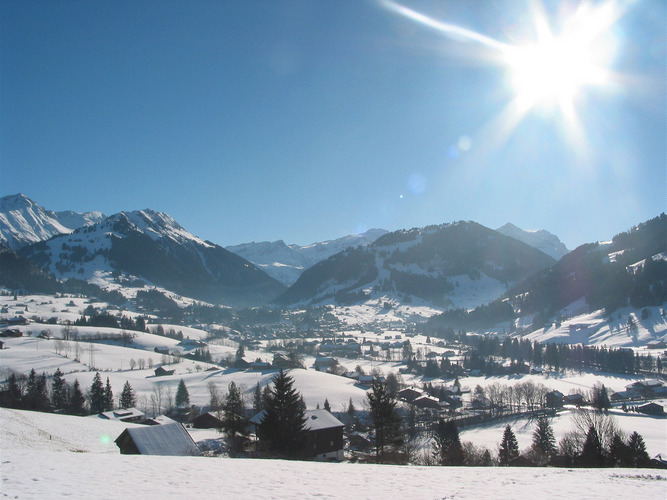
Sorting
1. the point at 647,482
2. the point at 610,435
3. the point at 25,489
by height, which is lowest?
the point at 610,435

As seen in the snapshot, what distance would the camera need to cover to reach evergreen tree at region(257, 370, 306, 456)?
33.0m

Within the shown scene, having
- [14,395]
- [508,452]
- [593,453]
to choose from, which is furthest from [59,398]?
[593,453]

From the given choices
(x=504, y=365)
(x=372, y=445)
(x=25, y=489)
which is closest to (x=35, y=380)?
(x=372, y=445)

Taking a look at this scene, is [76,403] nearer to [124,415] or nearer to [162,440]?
[124,415]

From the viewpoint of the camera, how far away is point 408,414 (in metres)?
78.4

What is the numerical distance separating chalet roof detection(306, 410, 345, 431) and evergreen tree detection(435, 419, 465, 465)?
36.3 ft

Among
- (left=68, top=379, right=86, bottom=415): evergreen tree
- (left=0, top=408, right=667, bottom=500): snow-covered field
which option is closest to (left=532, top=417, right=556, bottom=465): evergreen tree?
(left=0, top=408, right=667, bottom=500): snow-covered field

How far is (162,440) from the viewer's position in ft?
109

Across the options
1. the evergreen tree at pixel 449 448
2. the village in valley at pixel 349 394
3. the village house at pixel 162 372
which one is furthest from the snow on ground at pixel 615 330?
the village house at pixel 162 372

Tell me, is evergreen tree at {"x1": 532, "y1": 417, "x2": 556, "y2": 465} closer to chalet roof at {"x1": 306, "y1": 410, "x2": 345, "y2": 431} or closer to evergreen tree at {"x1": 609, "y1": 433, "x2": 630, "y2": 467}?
evergreen tree at {"x1": 609, "y1": 433, "x2": 630, "y2": 467}

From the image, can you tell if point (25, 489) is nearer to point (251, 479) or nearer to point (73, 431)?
point (251, 479)

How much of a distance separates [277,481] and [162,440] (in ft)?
74.7

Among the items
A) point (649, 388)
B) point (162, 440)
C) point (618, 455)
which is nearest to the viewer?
point (162, 440)

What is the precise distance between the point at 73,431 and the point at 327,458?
23.9 metres
